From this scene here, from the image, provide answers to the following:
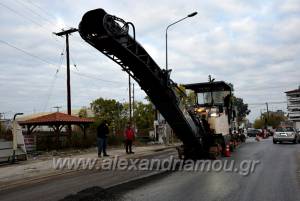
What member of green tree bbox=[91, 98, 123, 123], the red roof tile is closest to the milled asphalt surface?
the red roof tile

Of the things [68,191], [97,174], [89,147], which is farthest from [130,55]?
[89,147]

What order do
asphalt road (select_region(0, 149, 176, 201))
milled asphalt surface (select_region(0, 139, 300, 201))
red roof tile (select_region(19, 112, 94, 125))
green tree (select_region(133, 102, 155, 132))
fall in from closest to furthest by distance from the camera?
milled asphalt surface (select_region(0, 139, 300, 201))
asphalt road (select_region(0, 149, 176, 201))
red roof tile (select_region(19, 112, 94, 125))
green tree (select_region(133, 102, 155, 132))

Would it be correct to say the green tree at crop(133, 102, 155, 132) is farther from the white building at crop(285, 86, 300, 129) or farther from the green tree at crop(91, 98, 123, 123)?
the white building at crop(285, 86, 300, 129)

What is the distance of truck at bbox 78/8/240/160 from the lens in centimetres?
1467

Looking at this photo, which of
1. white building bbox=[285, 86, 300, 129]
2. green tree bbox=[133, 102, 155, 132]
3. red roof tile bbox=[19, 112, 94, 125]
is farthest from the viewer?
white building bbox=[285, 86, 300, 129]

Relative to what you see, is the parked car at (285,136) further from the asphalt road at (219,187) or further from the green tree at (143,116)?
the green tree at (143,116)

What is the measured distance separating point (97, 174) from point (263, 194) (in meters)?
6.42

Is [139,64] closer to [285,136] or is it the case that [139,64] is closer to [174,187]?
[174,187]

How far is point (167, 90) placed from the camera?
58.1 ft

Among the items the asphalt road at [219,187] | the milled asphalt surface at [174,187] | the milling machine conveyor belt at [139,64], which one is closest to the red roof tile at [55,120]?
the milling machine conveyor belt at [139,64]

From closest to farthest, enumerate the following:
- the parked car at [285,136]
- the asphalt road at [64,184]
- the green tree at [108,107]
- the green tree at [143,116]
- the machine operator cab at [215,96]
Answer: the asphalt road at [64,184] → the machine operator cab at [215,96] → the parked car at [285,136] → the green tree at [143,116] → the green tree at [108,107]

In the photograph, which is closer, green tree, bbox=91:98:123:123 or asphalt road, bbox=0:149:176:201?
asphalt road, bbox=0:149:176:201

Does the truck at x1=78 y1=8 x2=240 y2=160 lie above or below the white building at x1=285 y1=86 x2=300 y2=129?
below

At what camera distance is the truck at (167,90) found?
14672mm
